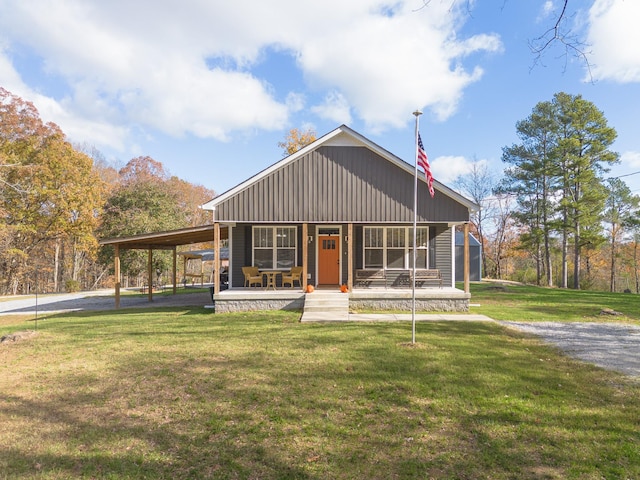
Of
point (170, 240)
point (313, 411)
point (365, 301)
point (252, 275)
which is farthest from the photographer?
point (170, 240)

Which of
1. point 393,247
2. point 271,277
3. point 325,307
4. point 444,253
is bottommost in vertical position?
point 325,307

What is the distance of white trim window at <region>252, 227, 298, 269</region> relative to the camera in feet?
43.8

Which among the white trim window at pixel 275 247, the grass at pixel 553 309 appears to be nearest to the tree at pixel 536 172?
the grass at pixel 553 309

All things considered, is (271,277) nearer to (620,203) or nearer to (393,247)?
(393,247)

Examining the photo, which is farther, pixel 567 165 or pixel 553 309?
pixel 567 165

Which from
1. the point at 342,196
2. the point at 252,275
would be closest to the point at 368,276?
the point at 342,196

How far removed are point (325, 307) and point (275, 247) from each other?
145 inches

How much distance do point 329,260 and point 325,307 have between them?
2895mm

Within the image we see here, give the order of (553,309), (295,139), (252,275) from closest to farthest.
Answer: (553,309) < (252,275) < (295,139)

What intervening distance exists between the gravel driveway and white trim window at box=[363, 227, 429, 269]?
4.30 m

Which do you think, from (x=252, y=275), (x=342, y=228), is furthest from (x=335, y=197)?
(x=252, y=275)

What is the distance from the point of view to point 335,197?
11.8 m

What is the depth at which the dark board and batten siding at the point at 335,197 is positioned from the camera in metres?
11.7

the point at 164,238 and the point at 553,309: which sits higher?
the point at 164,238
